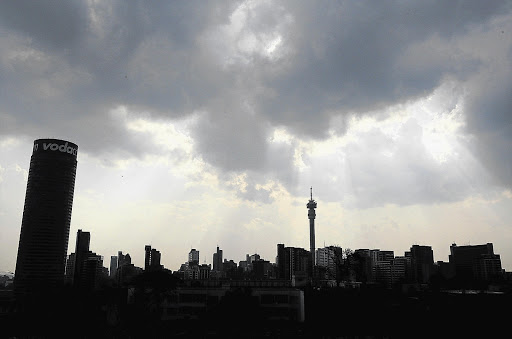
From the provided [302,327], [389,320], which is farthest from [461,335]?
[302,327]

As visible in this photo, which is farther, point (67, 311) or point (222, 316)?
point (67, 311)

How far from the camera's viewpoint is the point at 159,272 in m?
116

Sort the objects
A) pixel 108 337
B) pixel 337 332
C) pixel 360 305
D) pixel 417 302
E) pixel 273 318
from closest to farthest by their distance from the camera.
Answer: pixel 108 337 < pixel 337 332 < pixel 273 318 < pixel 360 305 < pixel 417 302

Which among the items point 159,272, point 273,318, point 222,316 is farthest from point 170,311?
point 273,318

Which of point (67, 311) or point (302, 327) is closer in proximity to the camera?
point (302, 327)

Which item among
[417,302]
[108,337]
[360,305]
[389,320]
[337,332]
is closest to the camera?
[108,337]

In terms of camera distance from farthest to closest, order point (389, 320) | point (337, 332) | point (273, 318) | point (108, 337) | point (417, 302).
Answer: point (417, 302) → point (389, 320) → point (273, 318) → point (337, 332) → point (108, 337)

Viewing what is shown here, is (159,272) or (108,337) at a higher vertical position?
(159,272)

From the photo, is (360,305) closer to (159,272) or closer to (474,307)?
(474,307)

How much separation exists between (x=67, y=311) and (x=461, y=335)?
10304 centimetres

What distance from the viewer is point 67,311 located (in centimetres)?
12269

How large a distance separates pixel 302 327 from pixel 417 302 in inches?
2109

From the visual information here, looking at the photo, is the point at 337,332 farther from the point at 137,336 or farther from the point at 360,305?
the point at 137,336

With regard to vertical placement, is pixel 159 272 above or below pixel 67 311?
above
